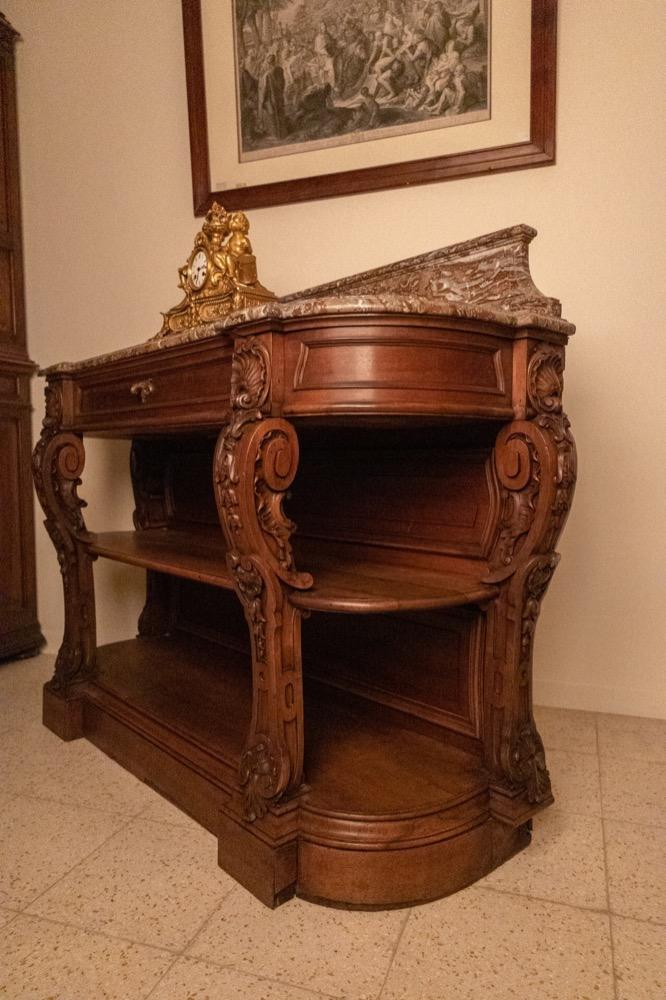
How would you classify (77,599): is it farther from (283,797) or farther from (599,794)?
(599,794)

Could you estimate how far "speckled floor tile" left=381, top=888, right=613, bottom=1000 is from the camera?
3.71 ft

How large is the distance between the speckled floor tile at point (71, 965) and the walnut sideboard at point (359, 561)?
0.27m

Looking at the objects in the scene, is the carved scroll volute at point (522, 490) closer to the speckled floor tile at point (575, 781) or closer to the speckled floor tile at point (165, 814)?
the speckled floor tile at point (575, 781)

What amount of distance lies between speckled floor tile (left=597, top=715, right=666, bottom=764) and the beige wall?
7cm

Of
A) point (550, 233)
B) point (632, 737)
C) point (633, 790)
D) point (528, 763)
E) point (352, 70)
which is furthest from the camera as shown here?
point (352, 70)

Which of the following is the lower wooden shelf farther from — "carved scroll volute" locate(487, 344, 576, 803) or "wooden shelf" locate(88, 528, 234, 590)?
"wooden shelf" locate(88, 528, 234, 590)

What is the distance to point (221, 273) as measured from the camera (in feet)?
6.47

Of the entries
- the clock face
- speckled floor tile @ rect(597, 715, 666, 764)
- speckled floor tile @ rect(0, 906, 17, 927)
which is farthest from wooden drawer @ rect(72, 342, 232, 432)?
speckled floor tile @ rect(597, 715, 666, 764)

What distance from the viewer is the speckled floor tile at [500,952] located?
1.13 meters

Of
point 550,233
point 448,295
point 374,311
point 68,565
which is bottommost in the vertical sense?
point 68,565

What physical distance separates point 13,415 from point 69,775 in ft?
5.75

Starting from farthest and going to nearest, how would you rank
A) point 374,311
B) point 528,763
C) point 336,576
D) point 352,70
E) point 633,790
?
point 352,70 → point 633,790 → point 336,576 → point 528,763 → point 374,311

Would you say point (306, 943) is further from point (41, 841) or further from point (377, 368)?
point (377, 368)

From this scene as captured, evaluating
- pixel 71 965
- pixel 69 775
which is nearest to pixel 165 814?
pixel 69 775
